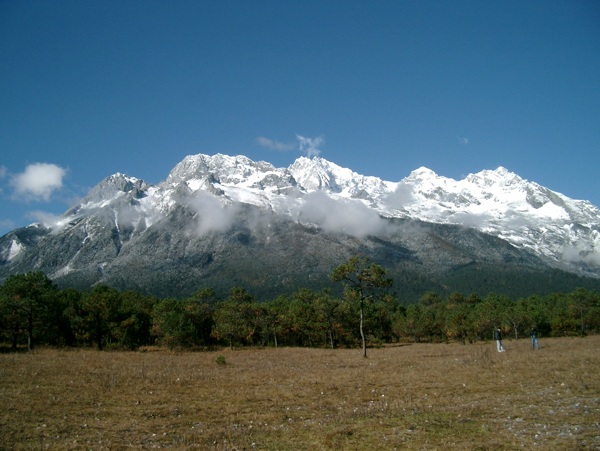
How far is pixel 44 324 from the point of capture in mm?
69375

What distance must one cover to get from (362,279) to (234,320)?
1935 inches

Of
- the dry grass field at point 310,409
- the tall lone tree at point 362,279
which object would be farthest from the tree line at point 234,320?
the dry grass field at point 310,409

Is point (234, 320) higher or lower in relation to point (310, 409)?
lower

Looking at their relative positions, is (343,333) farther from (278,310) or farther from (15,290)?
(15,290)

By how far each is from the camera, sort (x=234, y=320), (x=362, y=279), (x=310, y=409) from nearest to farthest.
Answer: (x=310, y=409) → (x=362, y=279) → (x=234, y=320)

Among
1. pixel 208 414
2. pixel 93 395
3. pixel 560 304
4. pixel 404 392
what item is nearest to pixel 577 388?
pixel 404 392

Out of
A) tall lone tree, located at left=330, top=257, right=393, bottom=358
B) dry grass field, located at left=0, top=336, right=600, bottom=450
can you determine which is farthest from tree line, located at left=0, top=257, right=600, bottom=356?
dry grass field, located at left=0, top=336, right=600, bottom=450

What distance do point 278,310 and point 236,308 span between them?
12028 millimetres

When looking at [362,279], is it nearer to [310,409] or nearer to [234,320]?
[310,409]

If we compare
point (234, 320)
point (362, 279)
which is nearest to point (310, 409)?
point (362, 279)

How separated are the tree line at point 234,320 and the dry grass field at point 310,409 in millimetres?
23441

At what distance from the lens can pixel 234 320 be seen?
90.2 metres

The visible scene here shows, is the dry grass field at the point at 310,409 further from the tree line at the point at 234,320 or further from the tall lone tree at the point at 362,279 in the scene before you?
the tree line at the point at 234,320

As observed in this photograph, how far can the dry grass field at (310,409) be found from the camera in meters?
14.8
